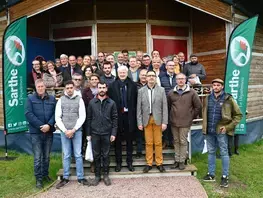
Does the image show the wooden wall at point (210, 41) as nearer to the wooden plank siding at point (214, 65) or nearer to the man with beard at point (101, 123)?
the wooden plank siding at point (214, 65)

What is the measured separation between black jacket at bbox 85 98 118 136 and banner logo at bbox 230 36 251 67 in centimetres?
334

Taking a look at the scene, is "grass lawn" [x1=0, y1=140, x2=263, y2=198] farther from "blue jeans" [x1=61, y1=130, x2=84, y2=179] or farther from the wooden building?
the wooden building

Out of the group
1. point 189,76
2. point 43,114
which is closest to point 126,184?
point 43,114

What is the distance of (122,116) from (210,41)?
4538 millimetres

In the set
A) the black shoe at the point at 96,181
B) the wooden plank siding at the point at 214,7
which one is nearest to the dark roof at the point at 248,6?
the wooden plank siding at the point at 214,7

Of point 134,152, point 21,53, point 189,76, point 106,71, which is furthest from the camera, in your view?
point 189,76

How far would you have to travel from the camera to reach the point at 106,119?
4.75m

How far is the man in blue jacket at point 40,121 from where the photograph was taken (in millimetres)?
4676

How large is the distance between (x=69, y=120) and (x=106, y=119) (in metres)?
0.62

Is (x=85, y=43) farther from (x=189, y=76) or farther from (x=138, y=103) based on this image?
(x=138, y=103)

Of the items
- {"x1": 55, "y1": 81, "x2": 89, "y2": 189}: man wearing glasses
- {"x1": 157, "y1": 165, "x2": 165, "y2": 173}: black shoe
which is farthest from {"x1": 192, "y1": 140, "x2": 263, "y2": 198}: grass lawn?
Answer: {"x1": 55, "y1": 81, "x2": 89, "y2": 189}: man wearing glasses

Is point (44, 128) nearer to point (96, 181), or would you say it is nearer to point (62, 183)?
point (62, 183)

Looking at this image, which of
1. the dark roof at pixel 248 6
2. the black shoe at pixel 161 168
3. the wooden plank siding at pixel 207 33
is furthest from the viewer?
the wooden plank siding at pixel 207 33

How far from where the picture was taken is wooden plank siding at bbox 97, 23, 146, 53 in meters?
8.29
